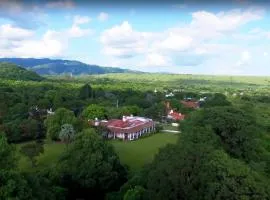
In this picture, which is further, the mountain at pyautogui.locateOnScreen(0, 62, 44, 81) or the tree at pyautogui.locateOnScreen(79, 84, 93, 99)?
the mountain at pyautogui.locateOnScreen(0, 62, 44, 81)

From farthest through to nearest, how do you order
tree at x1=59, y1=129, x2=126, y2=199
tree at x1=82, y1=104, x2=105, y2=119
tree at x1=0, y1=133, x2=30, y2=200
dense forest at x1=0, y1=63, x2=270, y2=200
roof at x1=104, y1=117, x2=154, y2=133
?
tree at x1=82, y1=104, x2=105, y2=119 → roof at x1=104, y1=117, x2=154, y2=133 → tree at x1=59, y1=129, x2=126, y2=199 → dense forest at x1=0, y1=63, x2=270, y2=200 → tree at x1=0, y1=133, x2=30, y2=200

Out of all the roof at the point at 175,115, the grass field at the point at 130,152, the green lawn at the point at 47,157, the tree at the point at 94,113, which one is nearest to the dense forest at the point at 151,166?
the green lawn at the point at 47,157

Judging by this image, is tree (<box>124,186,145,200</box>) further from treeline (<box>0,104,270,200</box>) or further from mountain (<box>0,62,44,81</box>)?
mountain (<box>0,62,44,81</box>)

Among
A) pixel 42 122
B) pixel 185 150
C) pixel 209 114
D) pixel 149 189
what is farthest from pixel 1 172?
pixel 42 122

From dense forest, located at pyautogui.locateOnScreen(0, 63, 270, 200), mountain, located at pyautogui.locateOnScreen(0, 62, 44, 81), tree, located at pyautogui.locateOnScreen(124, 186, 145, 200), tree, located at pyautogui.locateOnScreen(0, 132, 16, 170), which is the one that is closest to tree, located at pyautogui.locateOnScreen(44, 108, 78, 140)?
dense forest, located at pyautogui.locateOnScreen(0, 63, 270, 200)

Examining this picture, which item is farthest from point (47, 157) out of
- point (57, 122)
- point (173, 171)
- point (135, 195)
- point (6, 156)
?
point (173, 171)

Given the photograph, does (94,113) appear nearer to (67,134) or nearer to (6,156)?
(67,134)

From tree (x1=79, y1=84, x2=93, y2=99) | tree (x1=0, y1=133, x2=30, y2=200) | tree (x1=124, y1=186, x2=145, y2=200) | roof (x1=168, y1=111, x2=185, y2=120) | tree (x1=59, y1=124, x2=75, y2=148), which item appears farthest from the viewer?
tree (x1=79, y1=84, x2=93, y2=99)

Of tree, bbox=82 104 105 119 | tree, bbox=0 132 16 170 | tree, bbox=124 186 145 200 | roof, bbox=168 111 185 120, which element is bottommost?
roof, bbox=168 111 185 120
